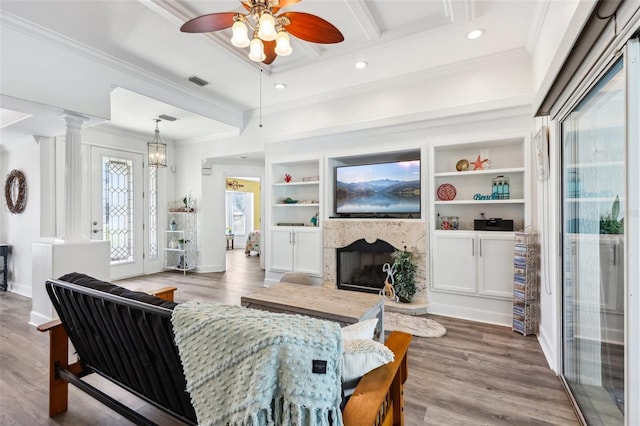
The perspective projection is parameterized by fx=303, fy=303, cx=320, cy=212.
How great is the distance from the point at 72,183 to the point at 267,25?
3048 millimetres

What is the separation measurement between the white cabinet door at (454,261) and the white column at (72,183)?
4.26 m

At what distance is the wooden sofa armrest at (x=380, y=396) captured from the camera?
0.97 meters

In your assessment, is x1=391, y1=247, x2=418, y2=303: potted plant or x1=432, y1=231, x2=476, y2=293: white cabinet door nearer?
x1=432, y1=231, x2=476, y2=293: white cabinet door

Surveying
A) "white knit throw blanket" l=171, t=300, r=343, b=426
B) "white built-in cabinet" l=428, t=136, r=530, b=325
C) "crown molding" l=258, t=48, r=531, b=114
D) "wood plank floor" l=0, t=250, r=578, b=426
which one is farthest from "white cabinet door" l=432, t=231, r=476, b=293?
"white knit throw blanket" l=171, t=300, r=343, b=426

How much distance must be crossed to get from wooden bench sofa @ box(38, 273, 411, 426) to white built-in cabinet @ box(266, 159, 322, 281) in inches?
126

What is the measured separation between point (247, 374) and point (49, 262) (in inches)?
140

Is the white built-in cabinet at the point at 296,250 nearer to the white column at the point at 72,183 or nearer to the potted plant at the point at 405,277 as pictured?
the potted plant at the point at 405,277

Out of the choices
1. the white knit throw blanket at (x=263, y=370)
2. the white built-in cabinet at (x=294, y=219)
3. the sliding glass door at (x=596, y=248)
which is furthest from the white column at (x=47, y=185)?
the sliding glass door at (x=596, y=248)

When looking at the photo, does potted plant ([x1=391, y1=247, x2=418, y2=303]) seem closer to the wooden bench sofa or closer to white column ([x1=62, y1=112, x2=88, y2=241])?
the wooden bench sofa

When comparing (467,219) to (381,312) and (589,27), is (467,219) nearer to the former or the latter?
(381,312)

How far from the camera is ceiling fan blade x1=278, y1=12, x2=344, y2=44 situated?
6.74 feet

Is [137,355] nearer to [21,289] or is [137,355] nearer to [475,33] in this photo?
[475,33]

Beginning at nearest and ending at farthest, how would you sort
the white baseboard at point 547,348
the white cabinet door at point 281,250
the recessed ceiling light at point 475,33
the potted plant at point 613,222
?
the potted plant at point 613,222 < the white baseboard at point 547,348 < the recessed ceiling light at point 475,33 < the white cabinet door at point 281,250

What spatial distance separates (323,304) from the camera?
2455mm
